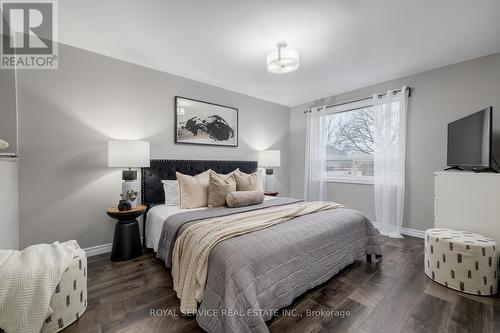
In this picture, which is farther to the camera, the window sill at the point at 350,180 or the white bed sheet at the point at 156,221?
the window sill at the point at 350,180

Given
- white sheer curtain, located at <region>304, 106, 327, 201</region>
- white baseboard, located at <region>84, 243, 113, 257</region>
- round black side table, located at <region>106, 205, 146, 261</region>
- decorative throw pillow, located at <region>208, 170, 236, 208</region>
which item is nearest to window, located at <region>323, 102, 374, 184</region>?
→ white sheer curtain, located at <region>304, 106, 327, 201</region>

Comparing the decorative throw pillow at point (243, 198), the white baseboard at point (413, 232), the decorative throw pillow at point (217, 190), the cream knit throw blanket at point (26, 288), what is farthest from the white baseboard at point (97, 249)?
the white baseboard at point (413, 232)

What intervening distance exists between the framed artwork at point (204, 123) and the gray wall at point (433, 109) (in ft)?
8.26

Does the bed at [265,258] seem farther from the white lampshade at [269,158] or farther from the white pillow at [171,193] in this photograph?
the white lampshade at [269,158]

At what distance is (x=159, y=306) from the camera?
1614 millimetres

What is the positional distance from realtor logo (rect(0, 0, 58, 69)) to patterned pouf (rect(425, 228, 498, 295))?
412 cm

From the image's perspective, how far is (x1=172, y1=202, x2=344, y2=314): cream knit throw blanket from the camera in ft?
4.67

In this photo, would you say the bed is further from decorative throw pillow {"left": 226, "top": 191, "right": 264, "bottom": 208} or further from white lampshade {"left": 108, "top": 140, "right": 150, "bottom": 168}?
white lampshade {"left": 108, "top": 140, "right": 150, "bottom": 168}

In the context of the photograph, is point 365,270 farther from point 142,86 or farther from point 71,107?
point 71,107

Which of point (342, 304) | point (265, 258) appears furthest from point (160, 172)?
point (342, 304)

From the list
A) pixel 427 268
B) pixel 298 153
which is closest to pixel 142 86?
pixel 298 153

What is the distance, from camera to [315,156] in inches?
167

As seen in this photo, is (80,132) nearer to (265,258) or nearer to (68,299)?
(68,299)

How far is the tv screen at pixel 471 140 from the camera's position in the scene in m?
2.09
